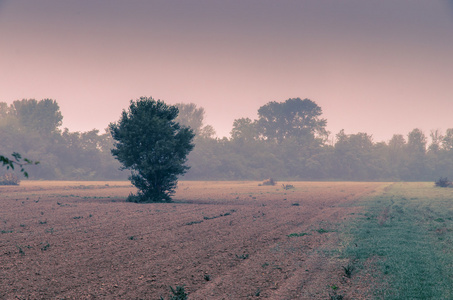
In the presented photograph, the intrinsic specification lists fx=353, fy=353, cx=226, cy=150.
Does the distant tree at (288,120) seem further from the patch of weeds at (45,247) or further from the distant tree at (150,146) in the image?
the patch of weeds at (45,247)

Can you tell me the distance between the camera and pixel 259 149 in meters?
154

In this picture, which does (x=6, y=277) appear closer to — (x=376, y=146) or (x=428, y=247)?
(x=428, y=247)

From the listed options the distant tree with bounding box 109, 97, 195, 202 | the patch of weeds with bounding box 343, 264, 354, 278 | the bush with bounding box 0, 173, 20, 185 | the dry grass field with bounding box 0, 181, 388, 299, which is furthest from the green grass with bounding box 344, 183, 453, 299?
the bush with bounding box 0, 173, 20, 185

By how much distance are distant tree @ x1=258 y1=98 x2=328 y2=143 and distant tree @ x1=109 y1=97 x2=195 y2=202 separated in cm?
13571

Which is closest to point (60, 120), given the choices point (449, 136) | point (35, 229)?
point (35, 229)

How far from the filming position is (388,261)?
13.0 metres

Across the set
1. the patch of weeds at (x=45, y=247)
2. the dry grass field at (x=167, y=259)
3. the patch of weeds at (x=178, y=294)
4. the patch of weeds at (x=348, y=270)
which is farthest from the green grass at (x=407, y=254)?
the patch of weeds at (x=45, y=247)

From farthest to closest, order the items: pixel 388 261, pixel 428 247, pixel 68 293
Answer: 1. pixel 428 247
2. pixel 388 261
3. pixel 68 293

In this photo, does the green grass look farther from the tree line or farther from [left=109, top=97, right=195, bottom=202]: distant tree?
the tree line

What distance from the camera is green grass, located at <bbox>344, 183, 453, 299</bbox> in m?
10.0

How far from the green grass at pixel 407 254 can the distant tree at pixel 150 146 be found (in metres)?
21.3

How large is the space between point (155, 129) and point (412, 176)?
150 metres

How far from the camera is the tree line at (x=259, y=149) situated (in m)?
121

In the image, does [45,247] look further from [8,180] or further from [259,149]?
[259,149]
